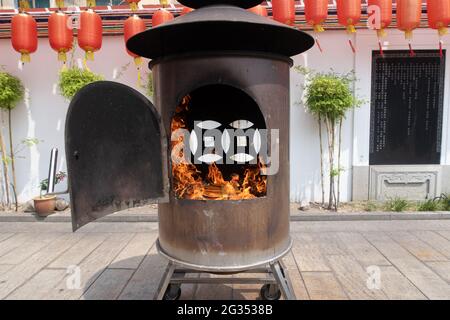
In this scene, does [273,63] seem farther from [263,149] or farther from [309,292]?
[309,292]

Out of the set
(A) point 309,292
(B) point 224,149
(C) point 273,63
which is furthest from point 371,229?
(C) point 273,63

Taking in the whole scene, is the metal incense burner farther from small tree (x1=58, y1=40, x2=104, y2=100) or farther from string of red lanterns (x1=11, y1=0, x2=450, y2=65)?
small tree (x1=58, y1=40, x2=104, y2=100)

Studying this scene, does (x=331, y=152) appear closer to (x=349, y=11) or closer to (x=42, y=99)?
(x=349, y=11)

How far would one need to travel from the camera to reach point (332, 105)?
444 cm

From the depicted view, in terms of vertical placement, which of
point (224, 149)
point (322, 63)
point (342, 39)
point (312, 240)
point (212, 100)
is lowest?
point (312, 240)

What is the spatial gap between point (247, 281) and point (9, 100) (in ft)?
14.7

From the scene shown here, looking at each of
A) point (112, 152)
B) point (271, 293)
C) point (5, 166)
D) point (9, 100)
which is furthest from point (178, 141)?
point (5, 166)

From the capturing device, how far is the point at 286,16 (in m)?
4.23

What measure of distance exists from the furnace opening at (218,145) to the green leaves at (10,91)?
3.35 meters

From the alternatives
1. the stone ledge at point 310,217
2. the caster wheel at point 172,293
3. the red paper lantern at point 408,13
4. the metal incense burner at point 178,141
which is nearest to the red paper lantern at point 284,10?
the red paper lantern at point 408,13

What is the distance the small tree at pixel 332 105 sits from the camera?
14.6 feet

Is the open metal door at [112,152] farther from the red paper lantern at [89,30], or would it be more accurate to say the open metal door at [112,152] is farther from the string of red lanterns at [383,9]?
the string of red lanterns at [383,9]

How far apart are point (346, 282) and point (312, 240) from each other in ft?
3.49

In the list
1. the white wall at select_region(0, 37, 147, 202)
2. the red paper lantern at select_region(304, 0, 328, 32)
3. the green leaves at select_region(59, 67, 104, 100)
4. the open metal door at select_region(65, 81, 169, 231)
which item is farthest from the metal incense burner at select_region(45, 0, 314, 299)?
the white wall at select_region(0, 37, 147, 202)
